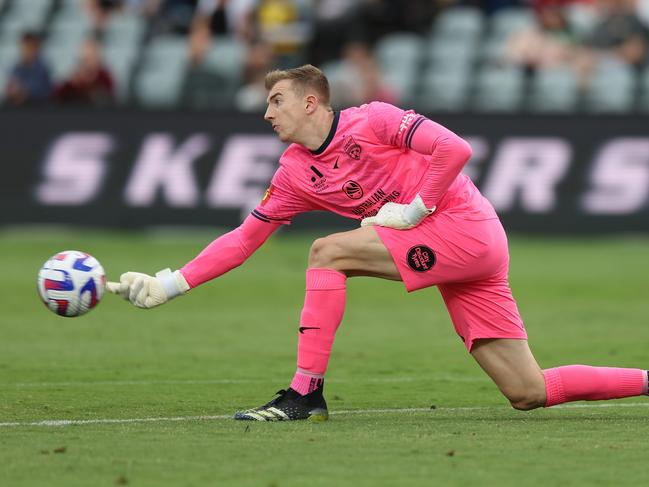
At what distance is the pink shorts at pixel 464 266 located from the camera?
8.05 m

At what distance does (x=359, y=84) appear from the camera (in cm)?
2164

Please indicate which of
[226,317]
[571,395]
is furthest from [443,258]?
[226,317]

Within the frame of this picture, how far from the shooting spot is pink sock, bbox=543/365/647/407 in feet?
27.1

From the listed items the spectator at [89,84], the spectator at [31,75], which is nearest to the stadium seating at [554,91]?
the spectator at [89,84]

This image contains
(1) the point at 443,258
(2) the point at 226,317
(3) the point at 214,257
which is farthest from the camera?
(2) the point at 226,317

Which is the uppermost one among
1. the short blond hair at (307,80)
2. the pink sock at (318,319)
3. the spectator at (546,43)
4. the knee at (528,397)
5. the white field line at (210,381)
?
the spectator at (546,43)

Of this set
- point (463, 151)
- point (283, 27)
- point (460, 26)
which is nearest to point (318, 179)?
point (463, 151)

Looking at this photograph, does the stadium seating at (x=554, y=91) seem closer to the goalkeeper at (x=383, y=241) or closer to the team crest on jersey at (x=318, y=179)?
the goalkeeper at (x=383, y=241)

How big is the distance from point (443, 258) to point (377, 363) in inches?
132

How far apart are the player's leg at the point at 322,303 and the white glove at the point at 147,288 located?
2.76ft

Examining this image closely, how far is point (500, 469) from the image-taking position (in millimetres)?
6516

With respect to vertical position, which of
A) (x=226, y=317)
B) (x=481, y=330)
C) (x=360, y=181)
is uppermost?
(x=360, y=181)

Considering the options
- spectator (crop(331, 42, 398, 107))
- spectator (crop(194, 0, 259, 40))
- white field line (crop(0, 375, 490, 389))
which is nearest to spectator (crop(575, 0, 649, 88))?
spectator (crop(331, 42, 398, 107))

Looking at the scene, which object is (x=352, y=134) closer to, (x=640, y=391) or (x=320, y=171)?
(x=320, y=171)
